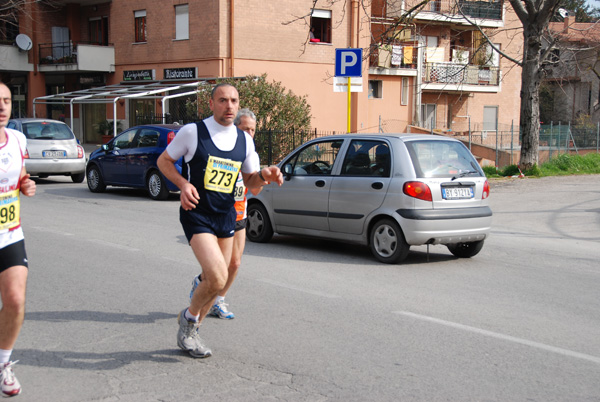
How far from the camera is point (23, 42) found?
3562 cm

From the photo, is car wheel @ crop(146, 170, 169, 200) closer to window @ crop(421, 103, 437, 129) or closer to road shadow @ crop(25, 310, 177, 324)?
road shadow @ crop(25, 310, 177, 324)

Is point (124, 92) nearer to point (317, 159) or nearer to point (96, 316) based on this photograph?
point (317, 159)

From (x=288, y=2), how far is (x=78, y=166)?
15507mm

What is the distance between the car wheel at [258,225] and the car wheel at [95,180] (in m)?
7.82

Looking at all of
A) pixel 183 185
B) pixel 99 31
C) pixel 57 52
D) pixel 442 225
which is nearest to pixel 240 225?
A: pixel 183 185

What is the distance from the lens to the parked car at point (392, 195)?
8.49 meters

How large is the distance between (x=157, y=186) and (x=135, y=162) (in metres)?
0.92

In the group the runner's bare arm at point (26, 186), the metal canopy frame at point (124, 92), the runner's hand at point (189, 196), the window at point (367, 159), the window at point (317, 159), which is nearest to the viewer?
the runner's bare arm at point (26, 186)

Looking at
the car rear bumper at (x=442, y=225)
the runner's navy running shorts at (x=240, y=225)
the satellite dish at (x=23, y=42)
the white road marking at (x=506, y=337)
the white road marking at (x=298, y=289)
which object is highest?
the satellite dish at (x=23, y=42)

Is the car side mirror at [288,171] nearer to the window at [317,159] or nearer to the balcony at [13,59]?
the window at [317,159]

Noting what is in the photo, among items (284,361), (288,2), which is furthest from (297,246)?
(288,2)

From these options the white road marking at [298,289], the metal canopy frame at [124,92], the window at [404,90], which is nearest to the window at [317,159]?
the white road marking at [298,289]

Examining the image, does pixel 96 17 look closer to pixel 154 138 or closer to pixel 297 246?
pixel 154 138

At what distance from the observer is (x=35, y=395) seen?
4.38 meters
